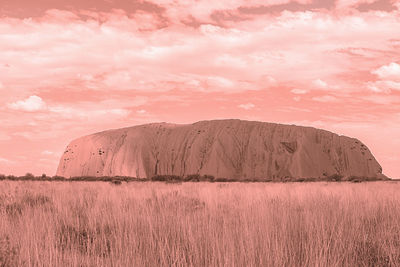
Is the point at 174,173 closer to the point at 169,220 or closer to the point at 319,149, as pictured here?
the point at 319,149

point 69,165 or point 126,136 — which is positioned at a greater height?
point 126,136

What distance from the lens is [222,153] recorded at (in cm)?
8788

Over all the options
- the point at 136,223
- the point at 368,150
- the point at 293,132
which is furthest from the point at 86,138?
the point at 136,223

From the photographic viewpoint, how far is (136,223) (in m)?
5.72

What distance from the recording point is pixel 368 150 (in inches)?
3834

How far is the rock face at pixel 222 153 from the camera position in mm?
86688

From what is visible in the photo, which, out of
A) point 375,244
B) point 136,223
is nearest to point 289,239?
point 375,244

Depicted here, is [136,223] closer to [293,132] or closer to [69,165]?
[293,132]

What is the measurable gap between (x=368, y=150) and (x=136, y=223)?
325 ft

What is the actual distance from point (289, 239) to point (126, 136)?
312 ft

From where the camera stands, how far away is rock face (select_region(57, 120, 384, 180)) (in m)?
86.7

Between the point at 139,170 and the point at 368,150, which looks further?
the point at 368,150

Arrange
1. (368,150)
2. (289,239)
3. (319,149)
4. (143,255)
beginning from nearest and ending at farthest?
(143,255) → (289,239) → (319,149) → (368,150)

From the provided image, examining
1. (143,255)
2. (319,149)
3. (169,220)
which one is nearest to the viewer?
(143,255)
